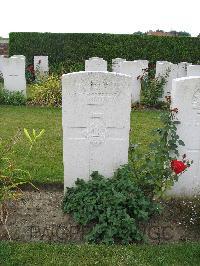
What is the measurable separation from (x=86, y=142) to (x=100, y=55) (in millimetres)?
14706

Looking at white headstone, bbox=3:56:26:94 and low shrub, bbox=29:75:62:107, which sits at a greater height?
white headstone, bbox=3:56:26:94

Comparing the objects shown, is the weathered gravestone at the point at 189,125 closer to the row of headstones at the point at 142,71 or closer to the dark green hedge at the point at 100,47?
the row of headstones at the point at 142,71

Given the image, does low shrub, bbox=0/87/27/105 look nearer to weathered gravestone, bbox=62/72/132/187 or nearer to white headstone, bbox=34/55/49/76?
white headstone, bbox=34/55/49/76

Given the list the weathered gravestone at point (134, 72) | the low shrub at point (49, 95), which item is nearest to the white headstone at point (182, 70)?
the weathered gravestone at point (134, 72)

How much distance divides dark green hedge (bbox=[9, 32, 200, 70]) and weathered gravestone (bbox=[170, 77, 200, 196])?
563 inches

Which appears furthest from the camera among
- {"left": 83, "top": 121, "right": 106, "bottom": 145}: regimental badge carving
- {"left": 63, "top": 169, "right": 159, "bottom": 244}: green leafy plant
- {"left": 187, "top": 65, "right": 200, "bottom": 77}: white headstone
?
{"left": 187, "top": 65, "right": 200, "bottom": 77}: white headstone

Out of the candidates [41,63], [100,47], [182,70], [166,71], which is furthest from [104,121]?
[100,47]

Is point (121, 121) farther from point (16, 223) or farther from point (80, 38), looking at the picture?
point (80, 38)

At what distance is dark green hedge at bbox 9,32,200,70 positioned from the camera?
18.9m

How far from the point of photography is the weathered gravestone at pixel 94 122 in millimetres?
4773

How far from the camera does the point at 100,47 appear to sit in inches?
755

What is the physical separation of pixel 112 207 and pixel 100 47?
50.8 ft

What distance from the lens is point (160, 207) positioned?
4672 millimetres

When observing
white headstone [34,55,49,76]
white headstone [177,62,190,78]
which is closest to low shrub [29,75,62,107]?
white headstone [177,62,190,78]
